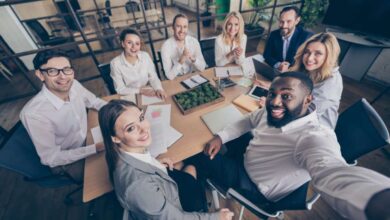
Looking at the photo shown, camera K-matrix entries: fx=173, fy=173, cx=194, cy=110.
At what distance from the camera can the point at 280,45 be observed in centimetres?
249

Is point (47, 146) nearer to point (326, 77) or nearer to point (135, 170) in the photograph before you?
point (135, 170)

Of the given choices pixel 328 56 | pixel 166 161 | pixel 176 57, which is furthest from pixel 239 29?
pixel 166 161

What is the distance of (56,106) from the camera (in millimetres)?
1328

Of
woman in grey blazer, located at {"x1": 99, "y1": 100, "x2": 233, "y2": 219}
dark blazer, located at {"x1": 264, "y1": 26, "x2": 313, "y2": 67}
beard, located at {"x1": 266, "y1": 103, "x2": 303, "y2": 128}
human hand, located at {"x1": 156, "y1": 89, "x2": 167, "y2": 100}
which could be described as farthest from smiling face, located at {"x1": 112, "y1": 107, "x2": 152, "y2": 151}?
dark blazer, located at {"x1": 264, "y1": 26, "x2": 313, "y2": 67}

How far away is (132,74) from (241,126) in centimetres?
142

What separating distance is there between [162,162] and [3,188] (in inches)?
92.6

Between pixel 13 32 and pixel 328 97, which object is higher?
pixel 13 32

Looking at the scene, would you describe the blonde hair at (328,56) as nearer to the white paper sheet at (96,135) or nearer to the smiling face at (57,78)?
the white paper sheet at (96,135)

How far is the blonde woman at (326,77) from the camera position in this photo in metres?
1.55

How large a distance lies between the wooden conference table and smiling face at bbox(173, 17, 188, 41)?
81 cm

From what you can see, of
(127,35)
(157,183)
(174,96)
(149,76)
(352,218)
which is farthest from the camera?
(149,76)

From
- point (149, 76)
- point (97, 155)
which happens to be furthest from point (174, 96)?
point (97, 155)

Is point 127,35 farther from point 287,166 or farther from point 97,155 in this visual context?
point 287,166

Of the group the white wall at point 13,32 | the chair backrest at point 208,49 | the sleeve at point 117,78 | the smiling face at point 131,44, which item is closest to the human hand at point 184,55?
the chair backrest at point 208,49
